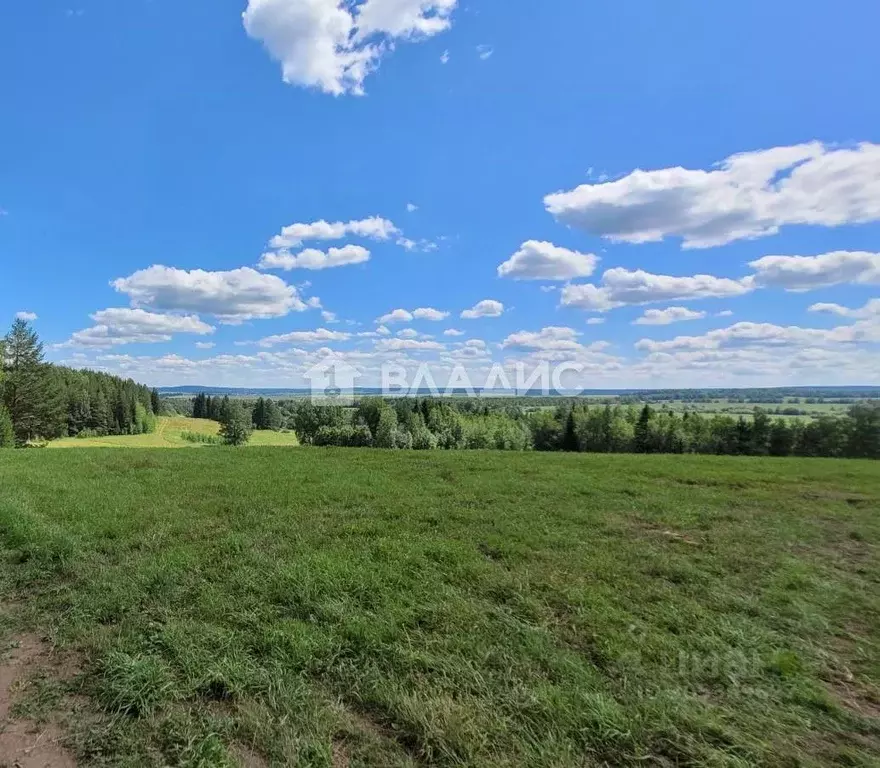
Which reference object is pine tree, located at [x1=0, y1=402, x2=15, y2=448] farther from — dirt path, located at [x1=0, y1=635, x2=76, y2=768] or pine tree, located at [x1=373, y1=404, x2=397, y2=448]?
dirt path, located at [x1=0, y1=635, x2=76, y2=768]

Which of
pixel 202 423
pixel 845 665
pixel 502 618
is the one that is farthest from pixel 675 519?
pixel 202 423

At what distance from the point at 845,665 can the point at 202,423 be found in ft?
371

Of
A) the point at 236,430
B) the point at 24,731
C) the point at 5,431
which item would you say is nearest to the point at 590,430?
the point at 236,430

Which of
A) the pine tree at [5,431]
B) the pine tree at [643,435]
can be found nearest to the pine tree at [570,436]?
the pine tree at [643,435]

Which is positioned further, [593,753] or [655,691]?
[655,691]

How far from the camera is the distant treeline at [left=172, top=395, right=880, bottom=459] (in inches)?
1543

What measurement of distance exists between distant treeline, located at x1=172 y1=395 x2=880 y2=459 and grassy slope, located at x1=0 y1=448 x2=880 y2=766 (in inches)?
1121

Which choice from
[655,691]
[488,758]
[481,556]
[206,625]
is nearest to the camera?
[488,758]

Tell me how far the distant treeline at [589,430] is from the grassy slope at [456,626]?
28465 millimetres

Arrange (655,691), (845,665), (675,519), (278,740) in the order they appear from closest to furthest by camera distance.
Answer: (278,740), (655,691), (845,665), (675,519)

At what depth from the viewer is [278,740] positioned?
2852 mm

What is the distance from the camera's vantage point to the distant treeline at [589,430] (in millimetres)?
39188

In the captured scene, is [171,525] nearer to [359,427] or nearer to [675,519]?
[675,519]

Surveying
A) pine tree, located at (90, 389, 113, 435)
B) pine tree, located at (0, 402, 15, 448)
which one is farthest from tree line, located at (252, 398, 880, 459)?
pine tree, located at (90, 389, 113, 435)
